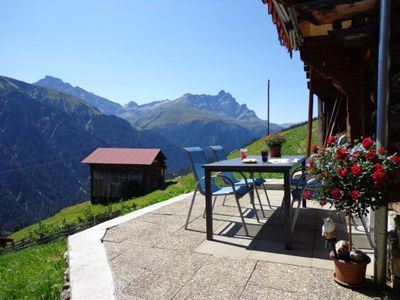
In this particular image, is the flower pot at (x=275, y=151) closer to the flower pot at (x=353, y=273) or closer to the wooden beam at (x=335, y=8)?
the wooden beam at (x=335, y=8)

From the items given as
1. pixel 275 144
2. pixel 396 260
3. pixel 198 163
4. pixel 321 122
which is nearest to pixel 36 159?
pixel 321 122

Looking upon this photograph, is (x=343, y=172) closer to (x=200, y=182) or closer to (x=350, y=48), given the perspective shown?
(x=200, y=182)

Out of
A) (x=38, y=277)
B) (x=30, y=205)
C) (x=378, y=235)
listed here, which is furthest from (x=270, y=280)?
(x=30, y=205)

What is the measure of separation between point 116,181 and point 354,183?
29.6 meters

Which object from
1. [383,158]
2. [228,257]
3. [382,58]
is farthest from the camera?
[228,257]

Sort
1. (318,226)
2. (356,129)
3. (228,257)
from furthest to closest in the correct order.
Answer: (356,129) → (318,226) → (228,257)

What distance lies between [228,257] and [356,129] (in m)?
3.92

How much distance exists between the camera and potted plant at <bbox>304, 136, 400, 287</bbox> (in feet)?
8.41

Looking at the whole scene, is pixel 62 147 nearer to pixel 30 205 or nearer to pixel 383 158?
pixel 30 205

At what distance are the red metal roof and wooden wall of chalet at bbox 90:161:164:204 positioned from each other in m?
0.44

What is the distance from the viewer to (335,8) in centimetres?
307

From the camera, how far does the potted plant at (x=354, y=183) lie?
256 centimetres

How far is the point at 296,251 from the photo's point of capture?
11.9 feet

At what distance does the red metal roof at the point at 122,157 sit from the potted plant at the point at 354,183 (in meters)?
28.4
